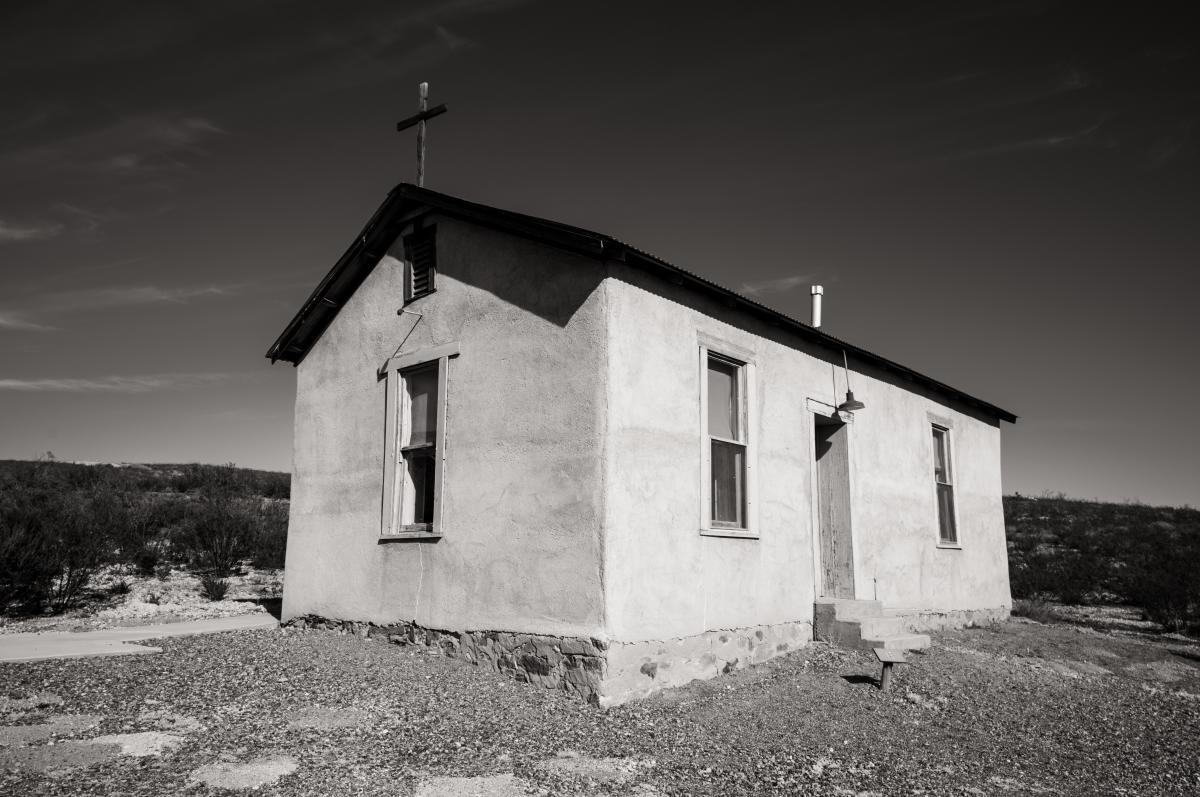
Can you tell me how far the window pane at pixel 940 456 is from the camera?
13.5m

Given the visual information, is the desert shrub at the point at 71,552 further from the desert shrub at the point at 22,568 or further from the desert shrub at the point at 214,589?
the desert shrub at the point at 214,589

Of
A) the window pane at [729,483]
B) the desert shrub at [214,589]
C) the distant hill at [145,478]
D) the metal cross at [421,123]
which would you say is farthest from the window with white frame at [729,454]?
the distant hill at [145,478]

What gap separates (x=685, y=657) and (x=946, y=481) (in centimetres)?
757

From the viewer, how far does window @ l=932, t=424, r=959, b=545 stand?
13211mm

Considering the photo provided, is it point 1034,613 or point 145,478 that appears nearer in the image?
point 1034,613

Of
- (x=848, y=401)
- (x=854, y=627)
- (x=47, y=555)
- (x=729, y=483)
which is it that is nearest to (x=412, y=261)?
(x=729, y=483)

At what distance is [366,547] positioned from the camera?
9430mm

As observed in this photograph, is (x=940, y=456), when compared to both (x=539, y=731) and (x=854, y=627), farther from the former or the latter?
(x=539, y=731)

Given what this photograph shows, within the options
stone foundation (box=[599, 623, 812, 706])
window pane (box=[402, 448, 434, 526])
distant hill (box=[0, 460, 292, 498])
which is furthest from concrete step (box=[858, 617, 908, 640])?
distant hill (box=[0, 460, 292, 498])

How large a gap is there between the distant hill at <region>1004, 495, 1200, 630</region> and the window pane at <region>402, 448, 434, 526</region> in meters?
13.4

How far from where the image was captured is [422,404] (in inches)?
368

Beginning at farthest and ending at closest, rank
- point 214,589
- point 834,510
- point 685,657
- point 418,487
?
point 214,589, point 834,510, point 418,487, point 685,657

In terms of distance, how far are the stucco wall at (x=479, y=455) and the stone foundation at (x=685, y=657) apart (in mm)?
406

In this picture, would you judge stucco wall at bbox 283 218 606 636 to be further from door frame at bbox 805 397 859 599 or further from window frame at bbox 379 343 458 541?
door frame at bbox 805 397 859 599
